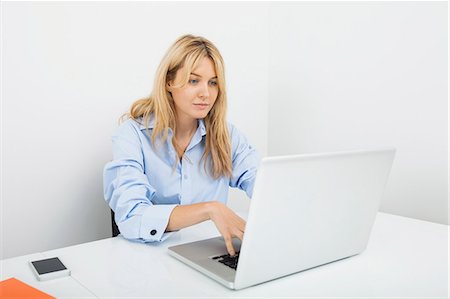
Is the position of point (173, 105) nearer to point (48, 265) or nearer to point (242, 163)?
point (242, 163)

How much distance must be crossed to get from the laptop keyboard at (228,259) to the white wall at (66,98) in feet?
3.58

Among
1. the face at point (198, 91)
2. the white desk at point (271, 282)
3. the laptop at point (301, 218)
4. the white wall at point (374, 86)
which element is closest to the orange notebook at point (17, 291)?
the white desk at point (271, 282)

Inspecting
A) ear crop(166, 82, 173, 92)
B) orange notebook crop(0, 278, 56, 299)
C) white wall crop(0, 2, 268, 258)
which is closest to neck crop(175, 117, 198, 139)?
ear crop(166, 82, 173, 92)

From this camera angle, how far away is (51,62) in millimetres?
1794

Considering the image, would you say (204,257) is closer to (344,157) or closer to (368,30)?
(344,157)

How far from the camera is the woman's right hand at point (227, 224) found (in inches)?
41.3

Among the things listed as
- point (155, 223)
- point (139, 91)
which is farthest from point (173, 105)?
point (155, 223)

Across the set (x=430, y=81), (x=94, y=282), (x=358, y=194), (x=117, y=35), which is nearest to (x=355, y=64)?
(x=430, y=81)

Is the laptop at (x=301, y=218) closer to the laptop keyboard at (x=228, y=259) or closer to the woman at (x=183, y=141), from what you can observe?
the laptop keyboard at (x=228, y=259)

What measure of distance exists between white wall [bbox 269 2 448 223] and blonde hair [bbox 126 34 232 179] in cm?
75

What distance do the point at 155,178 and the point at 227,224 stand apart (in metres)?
0.58

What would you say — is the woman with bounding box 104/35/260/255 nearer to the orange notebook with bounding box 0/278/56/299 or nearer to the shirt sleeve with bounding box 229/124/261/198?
the shirt sleeve with bounding box 229/124/261/198

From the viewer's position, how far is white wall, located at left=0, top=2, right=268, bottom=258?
1.73m

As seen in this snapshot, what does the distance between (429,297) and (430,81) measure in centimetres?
118
